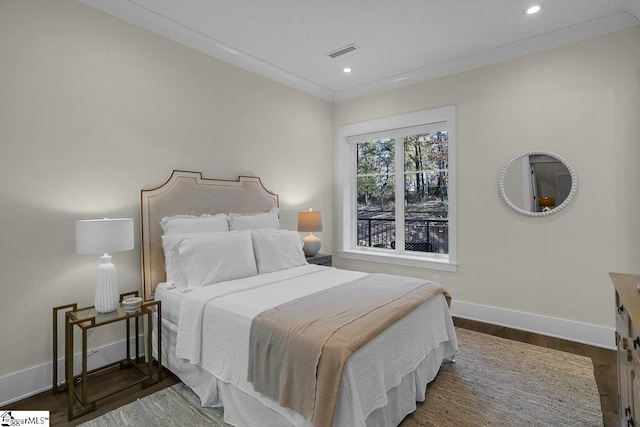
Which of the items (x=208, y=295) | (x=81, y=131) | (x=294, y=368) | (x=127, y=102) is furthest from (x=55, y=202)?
(x=294, y=368)

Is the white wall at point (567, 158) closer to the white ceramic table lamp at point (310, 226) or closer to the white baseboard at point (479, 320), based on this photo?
the white baseboard at point (479, 320)

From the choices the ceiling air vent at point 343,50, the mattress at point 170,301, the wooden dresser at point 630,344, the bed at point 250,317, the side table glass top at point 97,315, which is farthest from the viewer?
the ceiling air vent at point 343,50

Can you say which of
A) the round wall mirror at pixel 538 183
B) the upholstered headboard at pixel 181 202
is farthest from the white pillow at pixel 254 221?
the round wall mirror at pixel 538 183

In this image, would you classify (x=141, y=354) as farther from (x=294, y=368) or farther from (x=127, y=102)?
(x=127, y=102)

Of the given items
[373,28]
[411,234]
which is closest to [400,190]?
[411,234]

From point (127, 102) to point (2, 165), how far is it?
38.8 inches

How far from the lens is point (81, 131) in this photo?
2533 mm

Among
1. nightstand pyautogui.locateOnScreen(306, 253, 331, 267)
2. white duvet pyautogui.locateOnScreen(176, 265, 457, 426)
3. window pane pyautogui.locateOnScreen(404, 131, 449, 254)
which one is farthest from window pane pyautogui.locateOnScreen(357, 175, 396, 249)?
white duvet pyautogui.locateOnScreen(176, 265, 457, 426)

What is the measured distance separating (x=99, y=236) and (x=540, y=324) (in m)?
3.98

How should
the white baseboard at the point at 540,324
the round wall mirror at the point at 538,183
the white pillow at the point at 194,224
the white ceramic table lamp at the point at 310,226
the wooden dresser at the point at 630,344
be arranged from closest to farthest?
the wooden dresser at the point at 630,344, the white pillow at the point at 194,224, the white baseboard at the point at 540,324, the round wall mirror at the point at 538,183, the white ceramic table lamp at the point at 310,226

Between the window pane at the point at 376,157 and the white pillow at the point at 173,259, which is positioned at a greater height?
the window pane at the point at 376,157

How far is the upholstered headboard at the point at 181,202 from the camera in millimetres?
2836

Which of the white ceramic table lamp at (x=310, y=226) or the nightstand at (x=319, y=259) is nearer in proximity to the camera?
the nightstand at (x=319, y=259)

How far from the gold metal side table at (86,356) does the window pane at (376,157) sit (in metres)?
3.32
